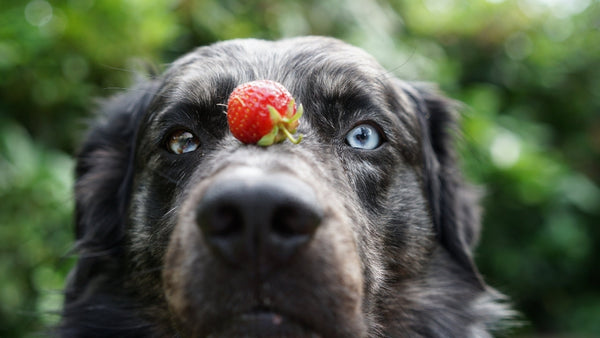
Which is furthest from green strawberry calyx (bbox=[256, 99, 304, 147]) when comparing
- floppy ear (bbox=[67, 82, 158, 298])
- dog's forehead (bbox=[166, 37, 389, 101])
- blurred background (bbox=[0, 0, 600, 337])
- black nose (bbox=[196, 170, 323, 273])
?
blurred background (bbox=[0, 0, 600, 337])

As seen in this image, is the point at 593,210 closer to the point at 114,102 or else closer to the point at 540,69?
the point at 540,69

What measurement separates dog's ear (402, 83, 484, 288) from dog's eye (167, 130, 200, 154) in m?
1.39

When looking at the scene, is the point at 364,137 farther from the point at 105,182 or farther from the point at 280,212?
the point at 105,182

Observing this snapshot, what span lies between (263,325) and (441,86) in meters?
4.46

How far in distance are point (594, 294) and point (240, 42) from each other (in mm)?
5250

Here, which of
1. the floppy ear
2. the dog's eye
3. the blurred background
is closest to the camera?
the dog's eye

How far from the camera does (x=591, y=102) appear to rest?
271 inches

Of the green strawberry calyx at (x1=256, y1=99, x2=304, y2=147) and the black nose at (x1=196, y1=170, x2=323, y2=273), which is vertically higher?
the green strawberry calyx at (x1=256, y1=99, x2=304, y2=147)

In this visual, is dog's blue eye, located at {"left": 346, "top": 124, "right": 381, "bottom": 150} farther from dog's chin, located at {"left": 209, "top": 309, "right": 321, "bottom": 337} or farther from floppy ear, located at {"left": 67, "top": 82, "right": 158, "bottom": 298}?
floppy ear, located at {"left": 67, "top": 82, "right": 158, "bottom": 298}

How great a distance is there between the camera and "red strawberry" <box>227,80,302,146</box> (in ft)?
7.01

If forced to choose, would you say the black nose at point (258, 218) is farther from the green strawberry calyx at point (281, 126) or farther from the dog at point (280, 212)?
the green strawberry calyx at point (281, 126)

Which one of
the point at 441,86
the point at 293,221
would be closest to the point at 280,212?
the point at 293,221

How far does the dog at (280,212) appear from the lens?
73.8 inches

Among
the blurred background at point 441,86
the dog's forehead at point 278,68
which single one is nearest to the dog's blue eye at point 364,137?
the dog's forehead at point 278,68
